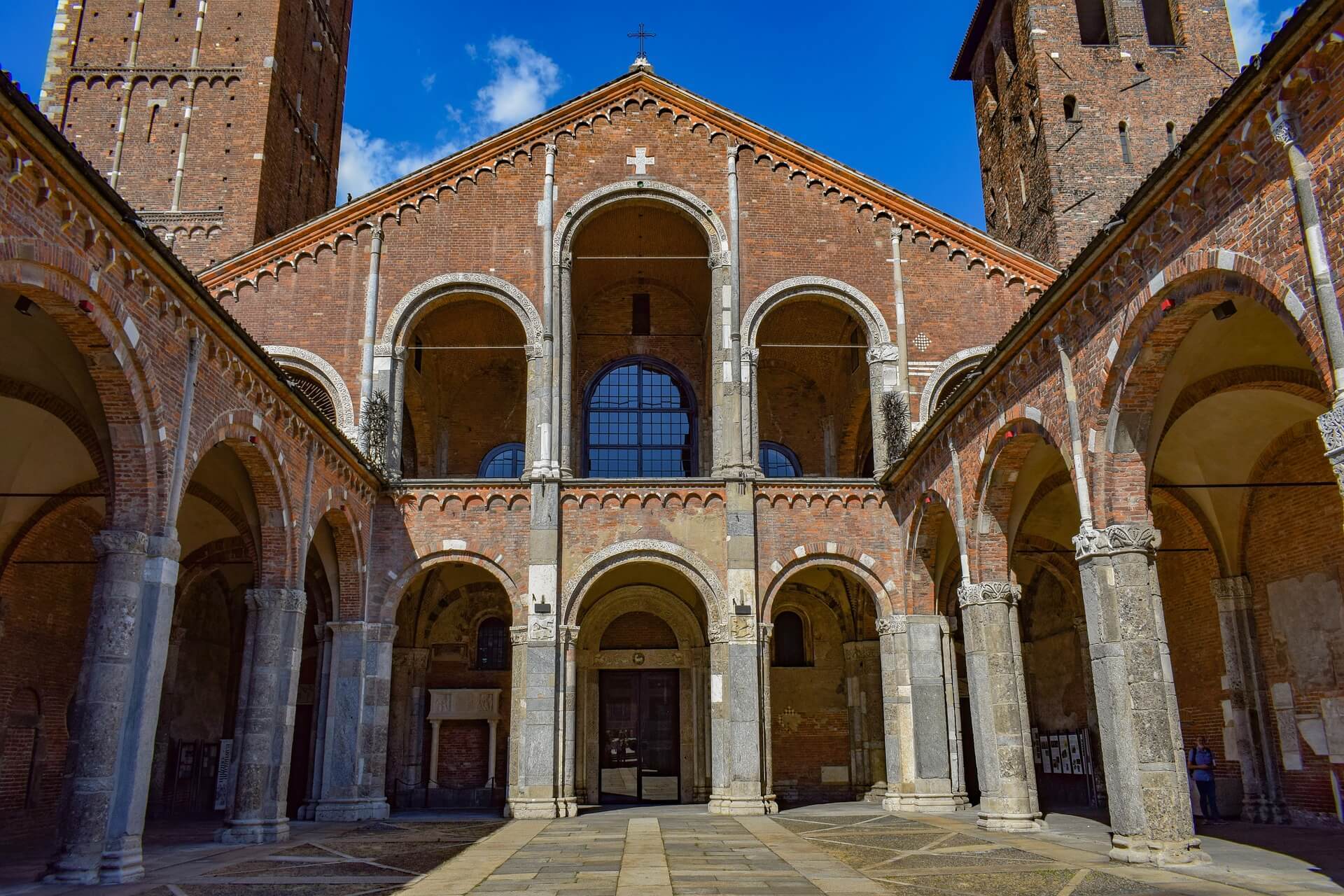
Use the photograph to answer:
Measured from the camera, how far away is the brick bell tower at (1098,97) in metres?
27.3

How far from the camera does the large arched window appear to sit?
Answer: 1004 inches

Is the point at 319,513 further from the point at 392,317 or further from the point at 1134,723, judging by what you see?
the point at 1134,723

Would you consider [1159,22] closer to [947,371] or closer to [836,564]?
[947,371]

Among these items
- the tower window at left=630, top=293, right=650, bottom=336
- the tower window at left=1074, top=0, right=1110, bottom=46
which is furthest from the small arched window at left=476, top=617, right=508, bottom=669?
the tower window at left=1074, top=0, right=1110, bottom=46

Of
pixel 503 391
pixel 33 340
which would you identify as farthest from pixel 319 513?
pixel 503 391

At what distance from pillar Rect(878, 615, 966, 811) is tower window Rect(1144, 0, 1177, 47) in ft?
63.0

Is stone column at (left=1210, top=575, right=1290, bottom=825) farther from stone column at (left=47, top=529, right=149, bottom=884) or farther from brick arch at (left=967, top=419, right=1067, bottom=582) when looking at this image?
stone column at (left=47, top=529, right=149, bottom=884)

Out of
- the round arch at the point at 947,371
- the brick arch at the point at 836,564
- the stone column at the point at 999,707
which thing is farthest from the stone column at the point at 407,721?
the stone column at the point at 999,707

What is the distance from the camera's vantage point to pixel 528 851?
13867 millimetres

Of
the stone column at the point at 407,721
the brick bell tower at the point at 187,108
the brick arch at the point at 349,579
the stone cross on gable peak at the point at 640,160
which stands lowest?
the stone column at the point at 407,721

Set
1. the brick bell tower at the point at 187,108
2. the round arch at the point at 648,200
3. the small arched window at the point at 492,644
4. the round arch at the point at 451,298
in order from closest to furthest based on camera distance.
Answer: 1. the round arch at the point at 451,298
2. the round arch at the point at 648,200
3. the small arched window at the point at 492,644
4. the brick bell tower at the point at 187,108

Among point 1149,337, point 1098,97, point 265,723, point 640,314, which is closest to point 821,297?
point 640,314

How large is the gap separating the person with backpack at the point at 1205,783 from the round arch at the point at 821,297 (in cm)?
967

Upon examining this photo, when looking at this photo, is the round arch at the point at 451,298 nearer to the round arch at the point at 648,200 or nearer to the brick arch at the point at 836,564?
the round arch at the point at 648,200
